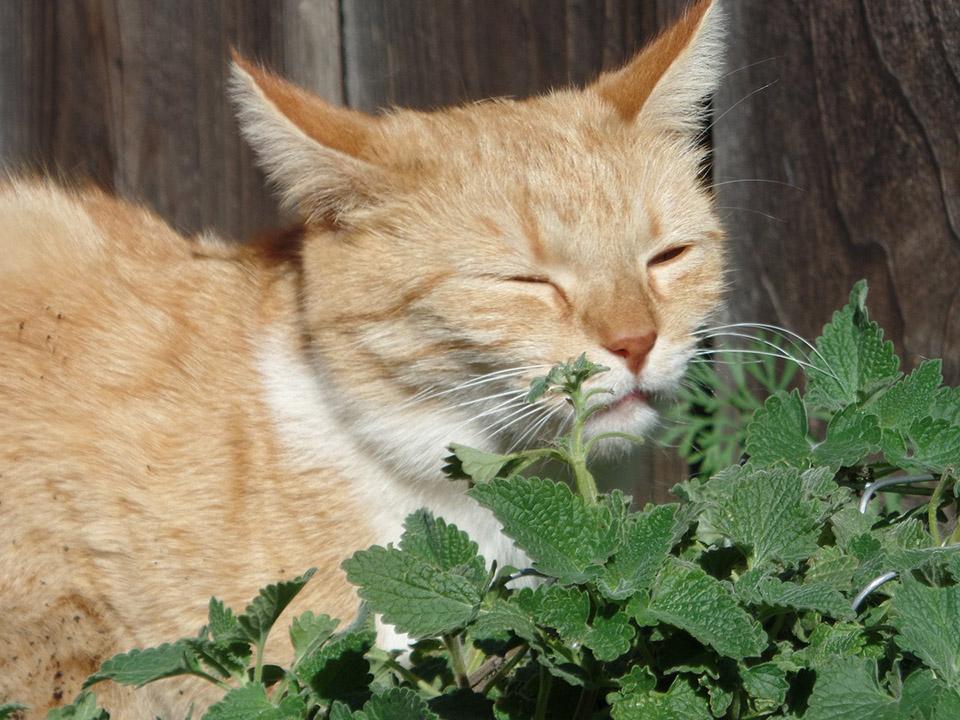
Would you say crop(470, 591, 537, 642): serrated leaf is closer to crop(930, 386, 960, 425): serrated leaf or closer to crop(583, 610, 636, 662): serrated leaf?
crop(583, 610, 636, 662): serrated leaf

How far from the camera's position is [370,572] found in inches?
34.7

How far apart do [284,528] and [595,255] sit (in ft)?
2.72

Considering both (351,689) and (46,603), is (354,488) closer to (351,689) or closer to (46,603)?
(46,603)

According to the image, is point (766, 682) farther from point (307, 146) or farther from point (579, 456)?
point (307, 146)

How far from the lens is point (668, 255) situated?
2203 mm

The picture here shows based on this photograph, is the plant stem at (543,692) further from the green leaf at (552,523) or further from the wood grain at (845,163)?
the wood grain at (845,163)

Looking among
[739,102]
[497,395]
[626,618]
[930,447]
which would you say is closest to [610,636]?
[626,618]

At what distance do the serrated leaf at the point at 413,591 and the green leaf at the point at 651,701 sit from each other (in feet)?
0.43

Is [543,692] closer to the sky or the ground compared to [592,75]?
closer to the ground

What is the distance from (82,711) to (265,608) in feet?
0.64

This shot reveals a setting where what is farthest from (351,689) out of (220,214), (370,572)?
(220,214)

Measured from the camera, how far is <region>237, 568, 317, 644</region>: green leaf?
899mm

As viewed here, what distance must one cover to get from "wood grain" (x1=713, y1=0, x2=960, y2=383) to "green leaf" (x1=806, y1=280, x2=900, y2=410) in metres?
1.59

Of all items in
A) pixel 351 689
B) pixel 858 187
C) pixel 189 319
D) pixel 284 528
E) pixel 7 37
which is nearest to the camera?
pixel 351 689
